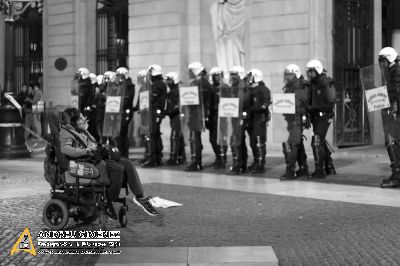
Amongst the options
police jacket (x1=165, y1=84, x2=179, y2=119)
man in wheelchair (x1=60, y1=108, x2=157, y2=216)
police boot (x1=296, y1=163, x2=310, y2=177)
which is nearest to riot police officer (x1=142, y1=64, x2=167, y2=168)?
police jacket (x1=165, y1=84, x2=179, y2=119)

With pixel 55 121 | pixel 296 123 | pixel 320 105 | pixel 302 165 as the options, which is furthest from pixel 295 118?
pixel 55 121

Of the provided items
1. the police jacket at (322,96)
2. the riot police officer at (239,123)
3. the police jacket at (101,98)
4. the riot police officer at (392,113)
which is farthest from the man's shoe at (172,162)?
the riot police officer at (392,113)

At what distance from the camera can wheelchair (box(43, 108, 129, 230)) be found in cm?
783

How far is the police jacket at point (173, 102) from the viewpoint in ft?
49.6

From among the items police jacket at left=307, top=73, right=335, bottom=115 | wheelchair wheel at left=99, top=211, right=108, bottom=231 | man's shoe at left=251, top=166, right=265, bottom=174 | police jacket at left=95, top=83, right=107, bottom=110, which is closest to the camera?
wheelchair wheel at left=99, top=211, right=108, bottom=231

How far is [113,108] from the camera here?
15.7 metres

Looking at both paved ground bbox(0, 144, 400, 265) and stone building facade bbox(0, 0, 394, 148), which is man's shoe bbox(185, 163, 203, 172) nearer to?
paved ground bbox(0, 144, 400, 265)

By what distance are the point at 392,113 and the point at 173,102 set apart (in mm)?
5072

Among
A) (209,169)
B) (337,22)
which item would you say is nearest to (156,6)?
(337,22)

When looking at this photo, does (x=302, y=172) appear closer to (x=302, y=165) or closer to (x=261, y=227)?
(x=302, y=165)

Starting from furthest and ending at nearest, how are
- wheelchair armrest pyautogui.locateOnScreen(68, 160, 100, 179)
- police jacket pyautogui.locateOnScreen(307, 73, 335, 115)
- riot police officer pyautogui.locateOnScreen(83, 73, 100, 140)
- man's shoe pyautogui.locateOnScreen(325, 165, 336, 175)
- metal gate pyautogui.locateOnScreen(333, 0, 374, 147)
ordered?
1. metal gate pyautogui.locateOnScreen(333, 0, 374, 147)
2. riot police officer pyautogui.locateOnScreen(83, 73, 100, 140)
3. man's shoe pyautogui.locateOnScreen(325, 165, 336, 175)
4. police jacket pyautogui.locateOnScreen(307, 73, 335, 115)
5. wheelchair armrest pyautogui.locateOnScreen(68, 160, 100, 179)

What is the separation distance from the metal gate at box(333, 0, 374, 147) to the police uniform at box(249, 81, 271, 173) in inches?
186

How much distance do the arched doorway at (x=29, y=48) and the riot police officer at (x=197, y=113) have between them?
42.6ft

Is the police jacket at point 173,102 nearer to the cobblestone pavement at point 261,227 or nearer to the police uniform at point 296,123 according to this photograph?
the police uniform at point 296,123
